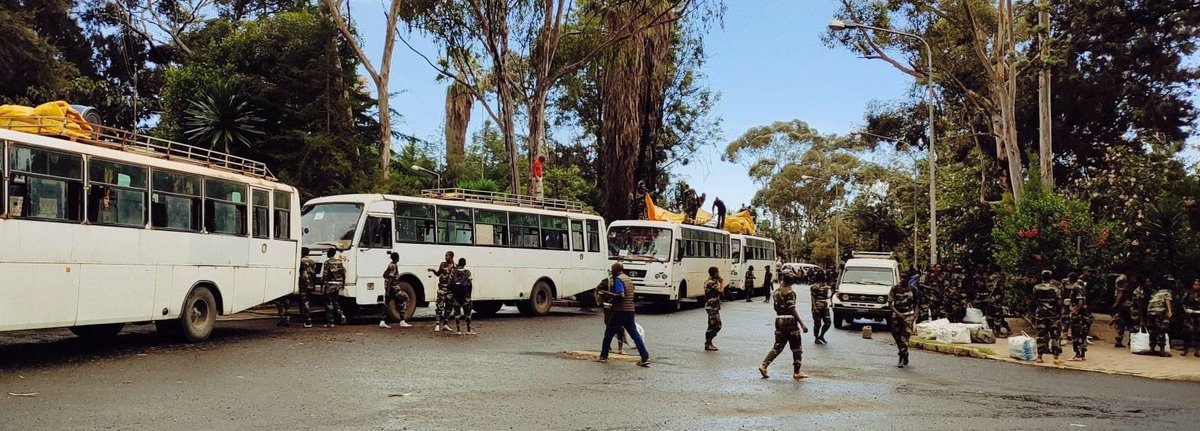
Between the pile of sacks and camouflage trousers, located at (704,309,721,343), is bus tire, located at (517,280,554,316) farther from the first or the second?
the pile of sacks

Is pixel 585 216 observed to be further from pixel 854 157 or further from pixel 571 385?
A: pixel 854 157

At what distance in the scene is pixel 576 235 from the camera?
81.2 ft

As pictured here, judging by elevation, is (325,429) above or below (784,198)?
below

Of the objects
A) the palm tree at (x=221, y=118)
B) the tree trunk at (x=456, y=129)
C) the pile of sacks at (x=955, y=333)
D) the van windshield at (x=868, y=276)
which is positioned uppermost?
the tree trunk at (x=456, y=129)

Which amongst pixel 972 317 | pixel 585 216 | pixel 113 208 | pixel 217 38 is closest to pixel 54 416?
pixel 113 208

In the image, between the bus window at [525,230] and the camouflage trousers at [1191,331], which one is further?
the bus window at [525,230]

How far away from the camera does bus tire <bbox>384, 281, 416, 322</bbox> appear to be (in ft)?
60.9

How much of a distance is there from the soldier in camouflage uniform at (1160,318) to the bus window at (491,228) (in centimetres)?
1372

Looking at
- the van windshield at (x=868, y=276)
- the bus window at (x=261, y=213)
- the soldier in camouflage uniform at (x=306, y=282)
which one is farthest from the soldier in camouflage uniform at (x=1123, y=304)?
the bus window at (x=261, y=213)

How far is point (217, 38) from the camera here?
3288 cm

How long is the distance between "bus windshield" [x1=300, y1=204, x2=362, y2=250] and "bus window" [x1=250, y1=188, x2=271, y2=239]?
1.80 meters

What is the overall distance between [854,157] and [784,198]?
239 inches

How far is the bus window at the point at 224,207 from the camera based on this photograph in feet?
48.1

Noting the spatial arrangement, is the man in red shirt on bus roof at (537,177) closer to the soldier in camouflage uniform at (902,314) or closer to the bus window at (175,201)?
the bus window at (175,201)
